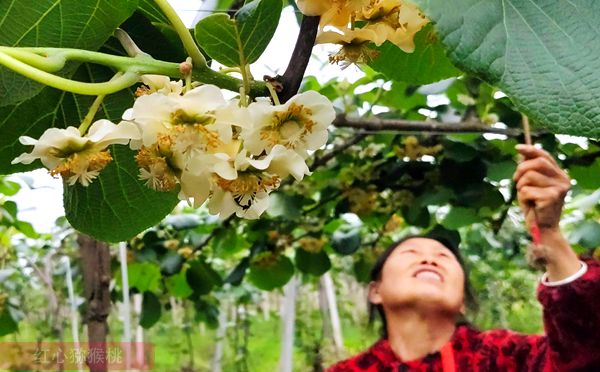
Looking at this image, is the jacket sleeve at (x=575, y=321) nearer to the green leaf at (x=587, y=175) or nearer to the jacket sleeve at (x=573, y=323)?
the jacket sleeve at (x=573, y=323)

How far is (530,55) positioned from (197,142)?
189 millimetres

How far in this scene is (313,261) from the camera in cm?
267

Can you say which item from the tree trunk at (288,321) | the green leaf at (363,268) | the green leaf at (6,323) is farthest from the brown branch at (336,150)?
the tree trunk at (288,321)

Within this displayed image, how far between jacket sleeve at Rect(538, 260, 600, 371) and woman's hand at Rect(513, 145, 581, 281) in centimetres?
4

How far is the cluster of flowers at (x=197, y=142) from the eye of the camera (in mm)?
426

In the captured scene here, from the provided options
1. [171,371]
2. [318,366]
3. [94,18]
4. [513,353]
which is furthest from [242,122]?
[171,371]

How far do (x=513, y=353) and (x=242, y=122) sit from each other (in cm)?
168

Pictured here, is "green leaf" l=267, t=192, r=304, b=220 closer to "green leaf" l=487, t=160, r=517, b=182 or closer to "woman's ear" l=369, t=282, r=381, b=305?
"woman's ear" l=369, t=282, r=381, b=305

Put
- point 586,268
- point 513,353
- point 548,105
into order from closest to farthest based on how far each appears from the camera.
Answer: point 548,105
point 586,268
point 513,353

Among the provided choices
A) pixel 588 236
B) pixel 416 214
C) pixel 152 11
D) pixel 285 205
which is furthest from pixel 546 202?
pixel 152 11

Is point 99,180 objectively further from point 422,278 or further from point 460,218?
point 422,278

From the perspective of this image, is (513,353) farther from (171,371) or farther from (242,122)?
(171,371)

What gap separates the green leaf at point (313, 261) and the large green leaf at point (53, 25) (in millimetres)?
2186

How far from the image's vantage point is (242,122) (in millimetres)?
431
